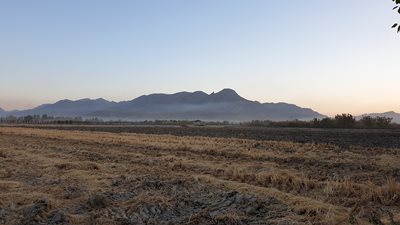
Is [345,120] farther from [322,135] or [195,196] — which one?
[195,196]

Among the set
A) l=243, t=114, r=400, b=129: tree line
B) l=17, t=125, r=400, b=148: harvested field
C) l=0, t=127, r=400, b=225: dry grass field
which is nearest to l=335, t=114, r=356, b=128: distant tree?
l=243, t=114, r=400, b=129: tree line

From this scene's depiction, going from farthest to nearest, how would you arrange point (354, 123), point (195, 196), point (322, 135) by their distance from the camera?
point (354, 123), point (322, 135), point (195, 196)

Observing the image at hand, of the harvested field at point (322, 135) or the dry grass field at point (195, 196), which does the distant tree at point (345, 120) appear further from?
the dry grass field at point (195, 196)

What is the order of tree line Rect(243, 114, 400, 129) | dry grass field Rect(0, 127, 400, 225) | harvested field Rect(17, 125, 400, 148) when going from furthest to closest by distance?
1. tree line Rect(243, 114, 400, 129)
2. harvested field Rect(17, 125, 400, 148)
3. dry grass field Rect(0, 127, 400, 225)

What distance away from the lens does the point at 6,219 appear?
9961mm

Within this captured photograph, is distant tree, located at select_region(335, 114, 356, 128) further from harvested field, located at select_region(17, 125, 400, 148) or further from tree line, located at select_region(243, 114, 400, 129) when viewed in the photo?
harvested field, located at select_region(17, 125, 400, 148)

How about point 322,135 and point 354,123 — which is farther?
point 354,123

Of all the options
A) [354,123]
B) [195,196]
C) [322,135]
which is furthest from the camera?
[354,123]

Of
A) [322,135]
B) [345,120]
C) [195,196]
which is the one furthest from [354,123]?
[195,196]

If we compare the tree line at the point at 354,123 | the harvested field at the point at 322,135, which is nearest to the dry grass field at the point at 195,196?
the harvested field at the point at 322,135

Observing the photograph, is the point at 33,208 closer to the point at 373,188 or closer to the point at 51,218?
the point at 51,218

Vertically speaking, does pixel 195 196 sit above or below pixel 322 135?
below

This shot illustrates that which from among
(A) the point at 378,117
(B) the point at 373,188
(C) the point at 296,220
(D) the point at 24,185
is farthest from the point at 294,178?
(A) the point at 378,117

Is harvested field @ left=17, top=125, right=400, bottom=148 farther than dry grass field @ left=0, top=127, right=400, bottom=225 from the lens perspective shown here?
Yes
